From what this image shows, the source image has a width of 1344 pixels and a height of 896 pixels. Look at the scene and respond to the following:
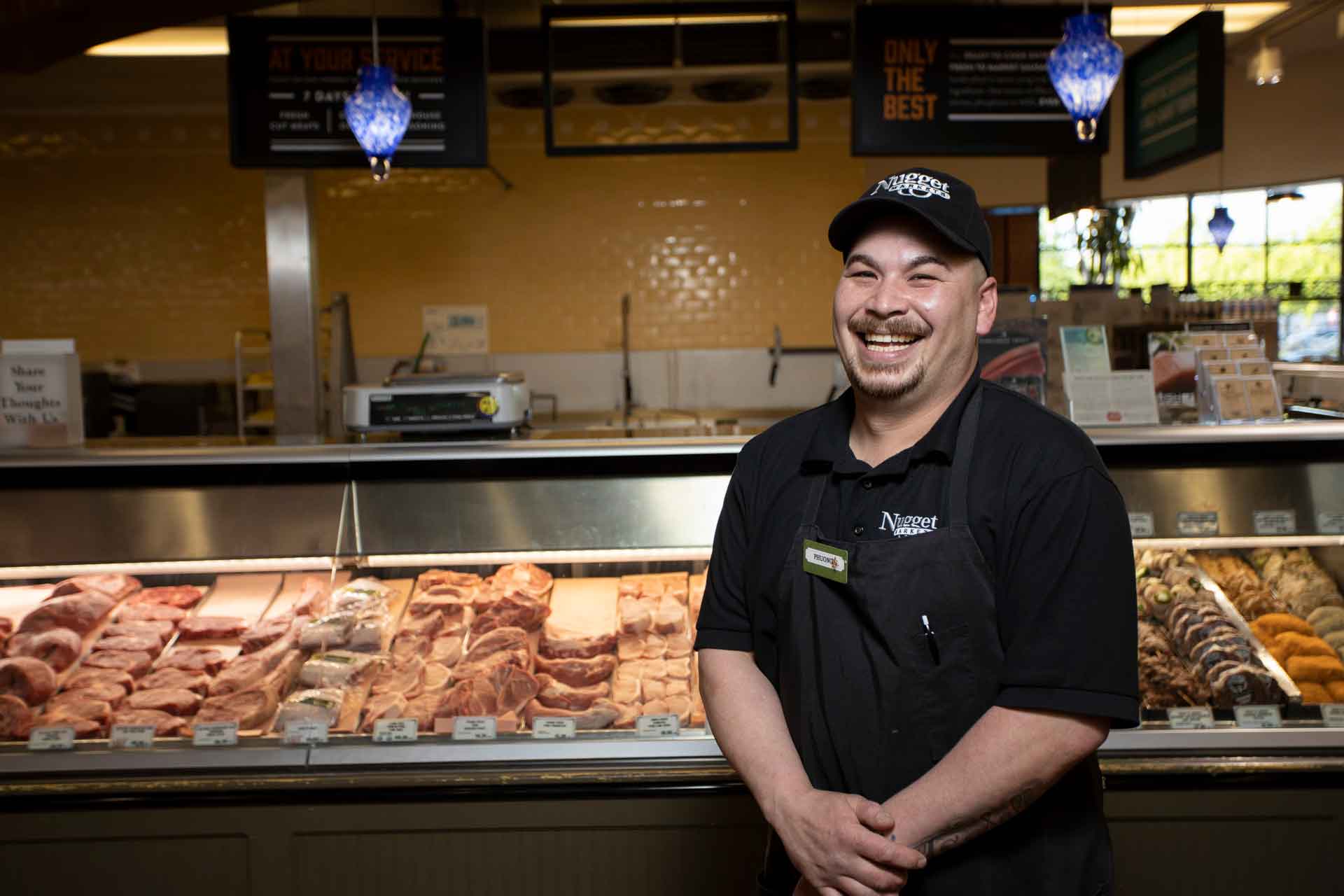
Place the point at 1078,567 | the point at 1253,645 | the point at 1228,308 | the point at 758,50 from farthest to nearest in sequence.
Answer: the point at 1228,308, the point at 758,50, the point at 1253,645, the point at 1078,567

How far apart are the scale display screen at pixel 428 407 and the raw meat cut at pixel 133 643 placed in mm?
793

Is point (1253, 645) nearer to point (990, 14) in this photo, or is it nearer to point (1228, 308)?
point (990, 14)

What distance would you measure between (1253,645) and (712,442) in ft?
4.66

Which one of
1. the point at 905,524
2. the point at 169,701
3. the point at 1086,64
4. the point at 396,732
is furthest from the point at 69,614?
the point at 1086,64

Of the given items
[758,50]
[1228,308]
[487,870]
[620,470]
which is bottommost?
[487,870]

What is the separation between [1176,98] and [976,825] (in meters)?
4.39

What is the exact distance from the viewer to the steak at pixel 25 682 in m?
2.61

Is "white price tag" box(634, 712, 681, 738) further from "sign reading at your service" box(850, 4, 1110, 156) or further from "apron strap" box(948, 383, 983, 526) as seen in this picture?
"sign reading at your service" box(850, 4, 1110, 156)

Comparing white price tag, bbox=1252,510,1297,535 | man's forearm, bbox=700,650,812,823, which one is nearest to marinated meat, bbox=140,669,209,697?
man's forearm, bbox=700,650,812,823

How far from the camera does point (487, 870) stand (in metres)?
2.42

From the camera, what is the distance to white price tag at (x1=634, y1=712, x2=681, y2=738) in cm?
247

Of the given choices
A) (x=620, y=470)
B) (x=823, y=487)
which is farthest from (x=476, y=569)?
(x=823, y=487)

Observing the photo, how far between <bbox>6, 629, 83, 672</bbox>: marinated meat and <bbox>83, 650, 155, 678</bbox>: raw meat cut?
4cm

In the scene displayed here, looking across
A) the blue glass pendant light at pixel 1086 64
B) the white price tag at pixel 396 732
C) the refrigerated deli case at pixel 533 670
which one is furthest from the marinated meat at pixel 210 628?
the blue glass pendant light at pixel 1086 64
